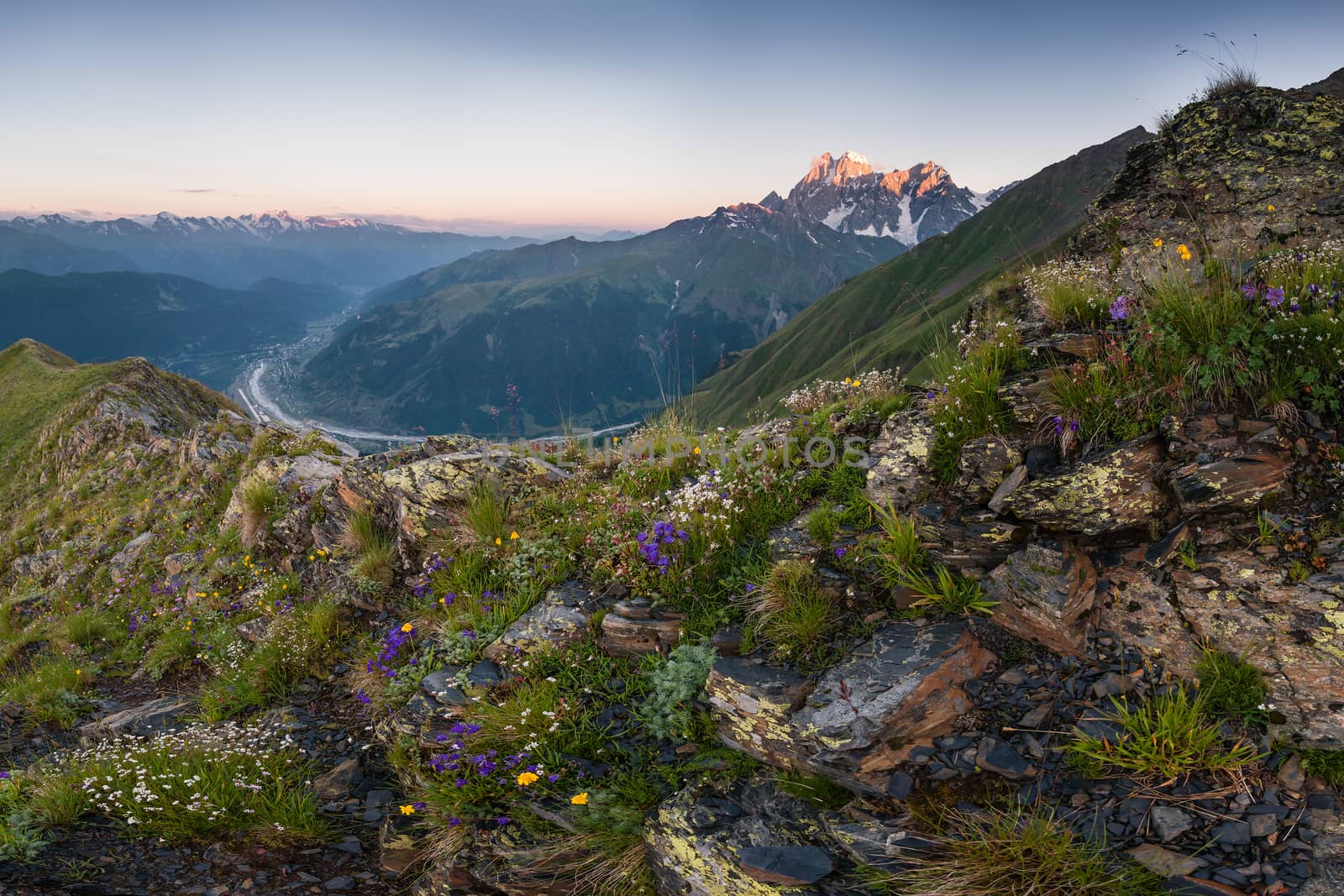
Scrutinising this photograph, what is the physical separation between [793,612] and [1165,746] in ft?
8.68

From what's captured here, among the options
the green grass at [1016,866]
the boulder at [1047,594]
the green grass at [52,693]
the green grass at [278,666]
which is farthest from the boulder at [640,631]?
the green grass at [52,693]

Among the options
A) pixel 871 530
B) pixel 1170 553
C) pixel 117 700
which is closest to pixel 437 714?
pixel 871 530

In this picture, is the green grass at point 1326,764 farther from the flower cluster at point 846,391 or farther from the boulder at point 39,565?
the boulder at point 39,565

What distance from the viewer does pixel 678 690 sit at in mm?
5520

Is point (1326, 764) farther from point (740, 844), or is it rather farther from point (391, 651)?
point (391, 651)

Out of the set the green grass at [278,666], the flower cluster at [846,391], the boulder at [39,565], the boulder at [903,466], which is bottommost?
the boulder at [39,565]

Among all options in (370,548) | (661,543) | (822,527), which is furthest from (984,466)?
(370,548)

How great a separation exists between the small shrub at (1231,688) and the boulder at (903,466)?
2.39 m

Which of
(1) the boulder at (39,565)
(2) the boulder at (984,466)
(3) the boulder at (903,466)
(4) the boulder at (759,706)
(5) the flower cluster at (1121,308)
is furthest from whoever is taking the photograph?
(1) the boulder at (39,565)

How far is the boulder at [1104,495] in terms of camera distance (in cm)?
491

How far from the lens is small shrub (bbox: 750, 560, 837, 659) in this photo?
5.35 m

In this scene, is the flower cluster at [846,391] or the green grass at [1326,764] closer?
the green grass at [1326,764]

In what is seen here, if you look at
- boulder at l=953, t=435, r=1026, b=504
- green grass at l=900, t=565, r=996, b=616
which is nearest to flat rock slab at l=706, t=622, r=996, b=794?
green grass at l=900, t=565, r=996, b=616

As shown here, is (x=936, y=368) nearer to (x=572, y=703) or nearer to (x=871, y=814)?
(x=871, y=814)
